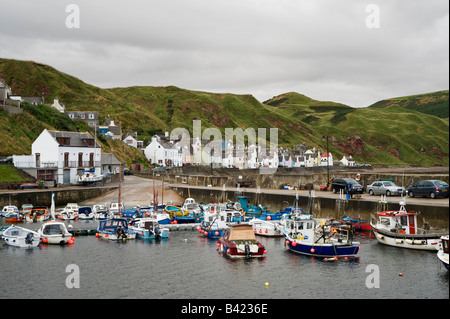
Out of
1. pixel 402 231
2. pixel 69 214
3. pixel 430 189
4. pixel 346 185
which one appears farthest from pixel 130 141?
pixel 402 231

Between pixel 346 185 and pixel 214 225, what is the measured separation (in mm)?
21204

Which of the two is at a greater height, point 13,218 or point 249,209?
point 249,209

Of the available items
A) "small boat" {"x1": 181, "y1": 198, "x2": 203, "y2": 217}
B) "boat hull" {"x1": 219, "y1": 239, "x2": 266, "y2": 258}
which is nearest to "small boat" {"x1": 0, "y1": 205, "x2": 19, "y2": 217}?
"small boat" {"x1": 181, "y1": 198, "x2": 203, "y2": 217}

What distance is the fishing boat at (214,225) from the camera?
48397mm

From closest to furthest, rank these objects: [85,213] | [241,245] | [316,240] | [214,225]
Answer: [241,245], [316,240], [214,225], [85,213]

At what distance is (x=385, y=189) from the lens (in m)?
55.2

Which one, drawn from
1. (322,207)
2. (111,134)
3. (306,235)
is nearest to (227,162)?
(111,134)

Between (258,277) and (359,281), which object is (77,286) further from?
(359,281)

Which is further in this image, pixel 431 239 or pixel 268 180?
pixel 268 180

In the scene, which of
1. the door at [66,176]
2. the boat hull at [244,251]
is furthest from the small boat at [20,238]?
the door at [66,176]

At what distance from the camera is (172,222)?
180 feet

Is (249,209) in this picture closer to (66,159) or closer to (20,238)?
(20,238)

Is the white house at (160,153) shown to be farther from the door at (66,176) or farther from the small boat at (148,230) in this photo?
the small boat at (148,230)
